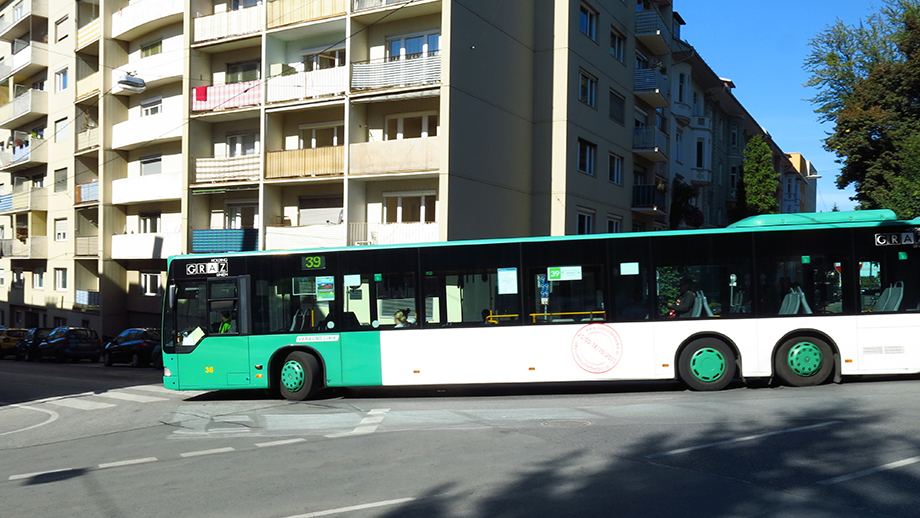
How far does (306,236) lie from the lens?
25.1 meters

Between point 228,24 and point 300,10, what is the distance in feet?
12.6

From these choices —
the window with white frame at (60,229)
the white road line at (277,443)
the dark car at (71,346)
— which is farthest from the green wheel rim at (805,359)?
the window with white frame at (60,229)

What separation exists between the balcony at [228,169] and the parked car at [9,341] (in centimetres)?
1310

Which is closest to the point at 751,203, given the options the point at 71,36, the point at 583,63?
the point at 583,63

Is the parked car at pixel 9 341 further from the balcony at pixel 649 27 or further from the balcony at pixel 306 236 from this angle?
the balcony at pixel 649 27

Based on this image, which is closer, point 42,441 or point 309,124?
point 42,441

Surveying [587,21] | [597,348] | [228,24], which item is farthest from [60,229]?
[597,348]

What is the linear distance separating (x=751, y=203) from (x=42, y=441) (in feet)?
133

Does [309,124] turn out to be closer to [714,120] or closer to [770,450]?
[770,450]

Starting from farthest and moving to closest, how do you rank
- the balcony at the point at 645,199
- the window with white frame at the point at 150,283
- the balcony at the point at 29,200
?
1. the balcony at the point at 29,200
2. the window with white frame at the point at 150,283
3. the balcony at the point at 645,199

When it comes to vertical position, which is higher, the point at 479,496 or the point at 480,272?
the point at 480,272

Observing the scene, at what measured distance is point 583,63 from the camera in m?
27.7

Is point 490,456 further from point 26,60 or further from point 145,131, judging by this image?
point 26,60

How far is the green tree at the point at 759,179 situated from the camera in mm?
43844
